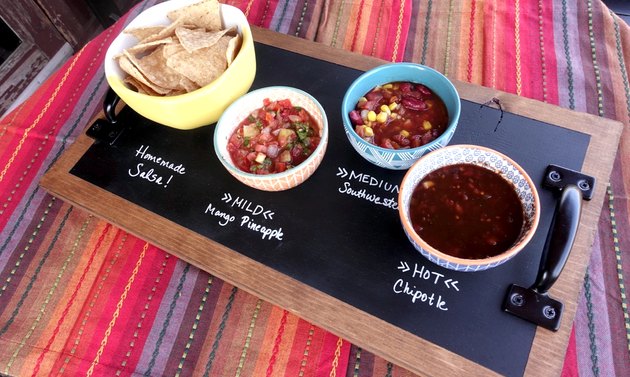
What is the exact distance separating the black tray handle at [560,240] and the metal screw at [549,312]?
4 cm

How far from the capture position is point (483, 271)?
1218 millimetres

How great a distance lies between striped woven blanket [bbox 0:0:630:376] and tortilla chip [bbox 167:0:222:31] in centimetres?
55

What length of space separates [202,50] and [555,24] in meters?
1.48

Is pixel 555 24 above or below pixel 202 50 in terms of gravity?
below

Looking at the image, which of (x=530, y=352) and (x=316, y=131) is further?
(x=316, y=131)

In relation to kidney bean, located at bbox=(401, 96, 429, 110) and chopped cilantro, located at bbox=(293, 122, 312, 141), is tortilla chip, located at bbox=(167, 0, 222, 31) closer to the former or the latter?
chopped cilantro, located at bbox=(293, 122, 312, 141)

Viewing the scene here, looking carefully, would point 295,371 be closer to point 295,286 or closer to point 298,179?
point 295,286

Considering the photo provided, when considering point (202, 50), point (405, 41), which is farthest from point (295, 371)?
point (405, 41)

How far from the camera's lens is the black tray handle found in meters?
1.07

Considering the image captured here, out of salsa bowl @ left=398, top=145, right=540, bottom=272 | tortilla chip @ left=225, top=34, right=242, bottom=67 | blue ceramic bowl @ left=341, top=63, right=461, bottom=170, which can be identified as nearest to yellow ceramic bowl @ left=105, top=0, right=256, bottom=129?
tortilla chip @ left=225, top=34, right=242, bottom=67

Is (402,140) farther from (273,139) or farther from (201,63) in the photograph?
(201,63)

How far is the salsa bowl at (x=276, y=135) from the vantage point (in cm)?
131

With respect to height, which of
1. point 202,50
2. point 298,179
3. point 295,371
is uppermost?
point 202,50

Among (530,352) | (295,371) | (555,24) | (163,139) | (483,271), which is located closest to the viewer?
(530,352)
